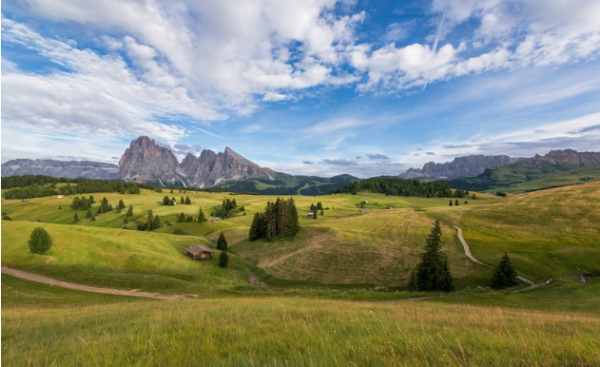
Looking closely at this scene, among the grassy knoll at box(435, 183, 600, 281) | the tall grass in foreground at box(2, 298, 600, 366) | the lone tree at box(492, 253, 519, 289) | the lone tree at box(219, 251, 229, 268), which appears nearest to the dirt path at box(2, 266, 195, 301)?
the lone tree at box(219, 251, 229, 268)

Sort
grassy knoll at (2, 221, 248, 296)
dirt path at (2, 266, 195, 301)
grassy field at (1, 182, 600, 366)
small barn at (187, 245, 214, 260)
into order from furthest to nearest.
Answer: small barn at (187, 245, 214, 260), grassy knoll at (2, 221, 248, 296), dirt path at (2, 266, 195, 301), grassy field at (1, 182, 600, 366)

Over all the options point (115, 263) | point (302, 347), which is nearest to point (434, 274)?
point (302, 347)

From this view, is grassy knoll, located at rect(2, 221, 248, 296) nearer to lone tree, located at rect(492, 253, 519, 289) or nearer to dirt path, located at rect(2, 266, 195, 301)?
dirt path, located at rect(2, 266, 195, 301)

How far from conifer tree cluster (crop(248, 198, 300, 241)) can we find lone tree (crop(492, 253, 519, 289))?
162 ft

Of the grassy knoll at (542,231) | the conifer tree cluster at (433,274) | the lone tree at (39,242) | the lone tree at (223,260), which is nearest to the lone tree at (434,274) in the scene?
the conifer tree cluster at (433,274)

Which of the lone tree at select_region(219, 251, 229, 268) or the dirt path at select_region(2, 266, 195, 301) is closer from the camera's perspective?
the dirt path at select_region(2, 266, 195, 301)

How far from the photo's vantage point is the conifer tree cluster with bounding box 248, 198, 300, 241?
247 ft

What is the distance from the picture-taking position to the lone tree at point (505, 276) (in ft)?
127

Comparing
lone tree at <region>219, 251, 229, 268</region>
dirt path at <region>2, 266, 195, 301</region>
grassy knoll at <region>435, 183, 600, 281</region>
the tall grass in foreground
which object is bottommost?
lone tree at <region>219, 251, 229, 268</region>

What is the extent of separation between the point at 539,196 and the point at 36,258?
409ft

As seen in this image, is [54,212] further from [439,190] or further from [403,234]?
[439,190]

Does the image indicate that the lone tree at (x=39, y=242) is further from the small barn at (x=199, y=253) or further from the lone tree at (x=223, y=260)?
the lone tree at (x=223, y=260)

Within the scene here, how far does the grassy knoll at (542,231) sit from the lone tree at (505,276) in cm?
606

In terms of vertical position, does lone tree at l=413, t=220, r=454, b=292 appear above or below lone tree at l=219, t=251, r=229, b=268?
above
